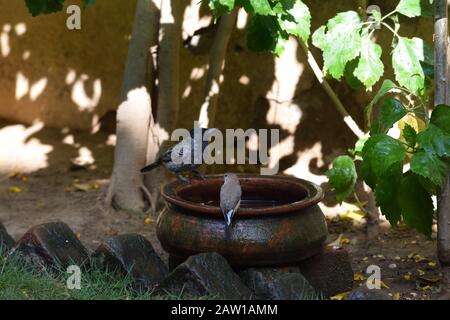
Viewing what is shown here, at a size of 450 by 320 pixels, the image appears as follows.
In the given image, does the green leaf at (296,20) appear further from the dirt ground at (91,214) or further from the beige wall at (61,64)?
the beige wall at (61,64)

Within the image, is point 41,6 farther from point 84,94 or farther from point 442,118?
point 84,94

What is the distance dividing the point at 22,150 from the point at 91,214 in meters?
1.62

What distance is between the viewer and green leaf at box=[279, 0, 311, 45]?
16.0 feet

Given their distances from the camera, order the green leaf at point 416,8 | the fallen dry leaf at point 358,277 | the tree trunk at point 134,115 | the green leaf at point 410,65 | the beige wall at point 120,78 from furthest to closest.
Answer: the beige wall at point 120,78, the tree trunk at point 134,115, the fallen dry leaf at point 358,277, the green leaf at point 416,8, the green leaf at point 410,65

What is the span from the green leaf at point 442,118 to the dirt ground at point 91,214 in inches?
43.0

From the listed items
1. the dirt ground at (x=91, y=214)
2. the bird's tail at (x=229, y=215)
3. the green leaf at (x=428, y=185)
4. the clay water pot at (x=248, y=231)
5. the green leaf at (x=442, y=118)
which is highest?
the green leaf at (x=442, y=118)

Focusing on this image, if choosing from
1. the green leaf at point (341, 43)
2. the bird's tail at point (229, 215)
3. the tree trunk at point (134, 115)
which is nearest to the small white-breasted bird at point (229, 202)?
the bird's tail at point (229, 215)

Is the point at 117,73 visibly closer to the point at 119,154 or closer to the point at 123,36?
the point at 123,36

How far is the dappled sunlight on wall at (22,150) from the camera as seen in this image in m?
7.36

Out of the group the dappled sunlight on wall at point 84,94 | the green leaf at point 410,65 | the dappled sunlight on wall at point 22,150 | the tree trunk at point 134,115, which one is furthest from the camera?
the dappled sunlight on wall at point 84,94

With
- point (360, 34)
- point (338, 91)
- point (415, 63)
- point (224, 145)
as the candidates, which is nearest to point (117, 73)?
point (224, 145)

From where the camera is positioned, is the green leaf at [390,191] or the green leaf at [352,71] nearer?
the green leaf at [390,191]

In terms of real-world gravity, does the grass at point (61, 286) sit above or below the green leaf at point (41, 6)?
below

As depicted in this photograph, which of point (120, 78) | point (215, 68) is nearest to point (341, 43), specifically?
point (215, 68)
